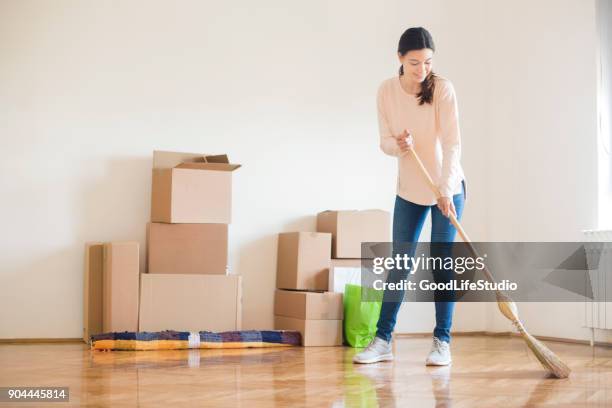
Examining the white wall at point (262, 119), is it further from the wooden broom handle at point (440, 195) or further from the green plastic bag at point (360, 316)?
the wooden broom handle at point (440, 195)

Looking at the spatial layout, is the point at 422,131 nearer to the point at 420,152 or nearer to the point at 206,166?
the point at 420,152

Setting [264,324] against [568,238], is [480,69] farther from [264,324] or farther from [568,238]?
[264,324]

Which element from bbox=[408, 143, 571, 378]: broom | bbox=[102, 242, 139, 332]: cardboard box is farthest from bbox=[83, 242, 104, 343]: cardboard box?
bbox=[408, 143, 571, 378]: broom

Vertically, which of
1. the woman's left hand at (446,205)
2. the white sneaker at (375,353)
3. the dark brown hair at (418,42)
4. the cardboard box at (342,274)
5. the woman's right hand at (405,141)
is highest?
the dark brown hair at (418,42)

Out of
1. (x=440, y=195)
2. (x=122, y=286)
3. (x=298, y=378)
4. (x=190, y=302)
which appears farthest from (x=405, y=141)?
(x=122, y=286)

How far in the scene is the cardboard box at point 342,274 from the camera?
4.24 m

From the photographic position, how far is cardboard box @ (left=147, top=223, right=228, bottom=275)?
13.1 feet

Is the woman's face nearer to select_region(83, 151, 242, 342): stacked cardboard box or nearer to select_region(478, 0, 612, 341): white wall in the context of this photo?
select_region(83, 151, 242, 342): stacked cardboard box

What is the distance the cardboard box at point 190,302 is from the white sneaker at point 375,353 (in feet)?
3.37

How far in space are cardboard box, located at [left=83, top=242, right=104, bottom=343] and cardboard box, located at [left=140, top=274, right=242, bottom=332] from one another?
26cm

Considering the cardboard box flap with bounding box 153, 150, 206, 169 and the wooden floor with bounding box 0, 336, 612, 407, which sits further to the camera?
the cardboard box flap with bounding box 153, 150, 206, 169

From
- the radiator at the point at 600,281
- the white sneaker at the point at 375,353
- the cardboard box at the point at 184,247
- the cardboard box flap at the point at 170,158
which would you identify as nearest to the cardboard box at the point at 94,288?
the cardboard box at the point at 184,247

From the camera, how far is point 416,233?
3.13 meters

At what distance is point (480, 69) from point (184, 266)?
2302 mm
